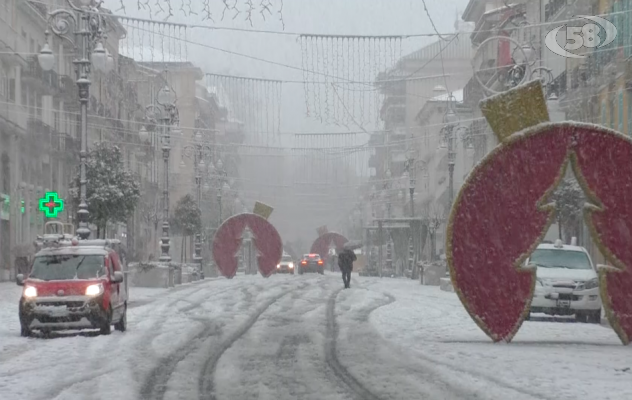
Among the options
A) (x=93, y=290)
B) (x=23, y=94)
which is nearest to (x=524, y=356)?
(x=93, y=290)

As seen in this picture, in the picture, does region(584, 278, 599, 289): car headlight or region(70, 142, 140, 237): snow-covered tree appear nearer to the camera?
region(584, 278, 599, 289): car headlight

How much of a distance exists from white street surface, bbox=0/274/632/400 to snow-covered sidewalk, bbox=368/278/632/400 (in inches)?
0.9

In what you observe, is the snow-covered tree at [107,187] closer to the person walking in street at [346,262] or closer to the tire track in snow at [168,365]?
the person walking in street at [346,262]

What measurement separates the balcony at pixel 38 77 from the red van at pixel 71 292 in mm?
33897

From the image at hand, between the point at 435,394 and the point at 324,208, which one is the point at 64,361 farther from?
the point at 324,208

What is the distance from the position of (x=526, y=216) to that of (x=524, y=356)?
2.63m

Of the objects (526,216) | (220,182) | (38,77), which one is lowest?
(526,216)

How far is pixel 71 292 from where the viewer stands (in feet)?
67.3

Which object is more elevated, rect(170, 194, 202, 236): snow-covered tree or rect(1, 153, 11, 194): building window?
rect(1, 153, 11, 194): building window

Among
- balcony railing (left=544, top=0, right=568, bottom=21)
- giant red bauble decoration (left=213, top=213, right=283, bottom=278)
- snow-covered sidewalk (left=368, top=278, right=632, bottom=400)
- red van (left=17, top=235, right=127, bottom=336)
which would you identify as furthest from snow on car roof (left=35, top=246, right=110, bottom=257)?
giant red bauble decoration (left=213, top=213, right=283, bottom=278)

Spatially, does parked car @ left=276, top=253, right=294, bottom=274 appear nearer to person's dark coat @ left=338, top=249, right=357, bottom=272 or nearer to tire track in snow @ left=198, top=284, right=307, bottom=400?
person's dark coat @ left=338, top=249, right=357, bottom=272

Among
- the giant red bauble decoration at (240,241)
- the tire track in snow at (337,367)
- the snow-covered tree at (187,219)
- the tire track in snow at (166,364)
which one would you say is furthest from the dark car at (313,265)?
the tire track in snow at (166,364)

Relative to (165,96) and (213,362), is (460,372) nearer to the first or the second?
(213,362)

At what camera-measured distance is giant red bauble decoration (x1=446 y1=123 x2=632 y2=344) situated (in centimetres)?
1839
